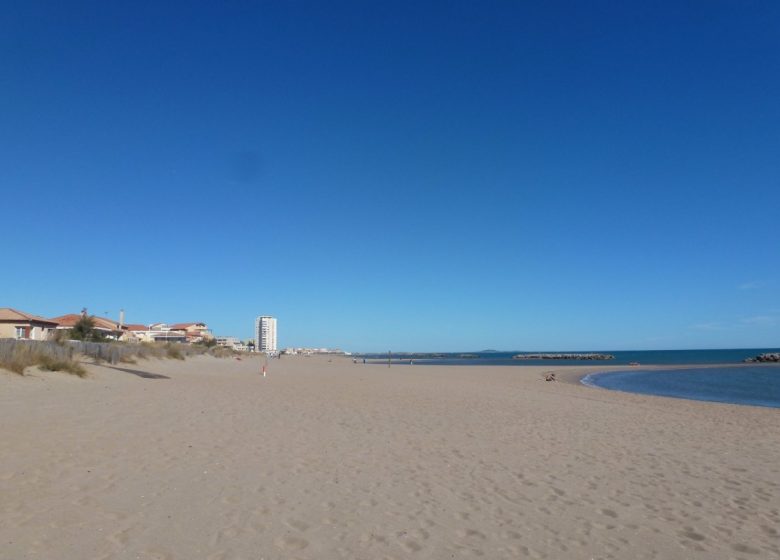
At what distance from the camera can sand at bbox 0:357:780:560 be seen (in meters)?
4.52

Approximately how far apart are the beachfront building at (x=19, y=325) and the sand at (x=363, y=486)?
3150 cm

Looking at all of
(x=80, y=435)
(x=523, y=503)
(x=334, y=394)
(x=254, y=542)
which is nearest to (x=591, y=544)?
(x=523, y=503)

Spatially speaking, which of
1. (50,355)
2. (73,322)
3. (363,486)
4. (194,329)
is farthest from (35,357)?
(194,329)

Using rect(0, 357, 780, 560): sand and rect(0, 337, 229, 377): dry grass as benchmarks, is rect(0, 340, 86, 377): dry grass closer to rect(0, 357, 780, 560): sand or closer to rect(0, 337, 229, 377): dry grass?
rect(0, 337, 229, 377): dry grass

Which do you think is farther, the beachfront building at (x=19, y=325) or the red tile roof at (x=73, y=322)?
the red tile roof at (x=73, y=322)

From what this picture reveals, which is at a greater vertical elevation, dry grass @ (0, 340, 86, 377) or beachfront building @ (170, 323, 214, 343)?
beachfront building @ (170, 323, 214, 343)

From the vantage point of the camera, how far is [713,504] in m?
6.04

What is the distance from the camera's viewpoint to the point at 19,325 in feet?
124

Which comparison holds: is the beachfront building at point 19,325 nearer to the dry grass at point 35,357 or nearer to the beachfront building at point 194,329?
the dry grass at point 35,357

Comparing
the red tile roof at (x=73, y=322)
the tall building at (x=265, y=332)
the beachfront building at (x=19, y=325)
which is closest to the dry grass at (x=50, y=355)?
the beachfront building at (x=19, y=325)

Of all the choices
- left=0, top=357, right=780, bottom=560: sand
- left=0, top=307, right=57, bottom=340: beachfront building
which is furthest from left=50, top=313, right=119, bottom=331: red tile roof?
left=0, top=357, right=780, bottom=560: sand

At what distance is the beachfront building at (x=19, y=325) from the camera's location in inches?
1453

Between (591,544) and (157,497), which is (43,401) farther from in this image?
(591,544)

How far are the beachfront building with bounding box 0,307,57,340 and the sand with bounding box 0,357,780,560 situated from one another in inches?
1240
